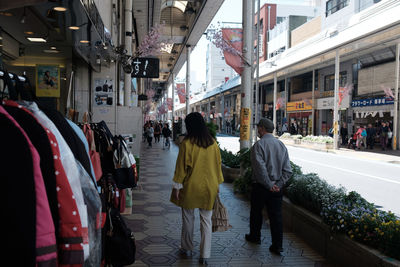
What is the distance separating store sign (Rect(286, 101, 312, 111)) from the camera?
35.8 meters

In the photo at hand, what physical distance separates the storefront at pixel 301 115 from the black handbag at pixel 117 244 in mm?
33982

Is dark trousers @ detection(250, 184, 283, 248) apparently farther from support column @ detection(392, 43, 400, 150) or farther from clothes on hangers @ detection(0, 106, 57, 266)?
support column @ detection(392, 43, 400, 150)

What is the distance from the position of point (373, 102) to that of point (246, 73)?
68.0 feet

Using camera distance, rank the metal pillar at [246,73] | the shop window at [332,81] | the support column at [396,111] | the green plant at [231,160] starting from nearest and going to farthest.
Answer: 1. the metal pillar at [246,73]
2. the green plant at [231,160]
3. the support column at [396,111]
4. the shop window at [332,81]

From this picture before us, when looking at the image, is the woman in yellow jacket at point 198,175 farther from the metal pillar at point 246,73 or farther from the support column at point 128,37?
the support column at point 128,37

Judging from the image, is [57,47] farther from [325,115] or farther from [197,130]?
[325,115]

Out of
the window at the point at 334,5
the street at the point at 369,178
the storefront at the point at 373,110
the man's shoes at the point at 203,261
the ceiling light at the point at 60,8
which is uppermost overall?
the window at the point at 334,5

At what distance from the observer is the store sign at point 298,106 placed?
3576 cm

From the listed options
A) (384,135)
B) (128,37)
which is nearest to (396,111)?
(384,135)

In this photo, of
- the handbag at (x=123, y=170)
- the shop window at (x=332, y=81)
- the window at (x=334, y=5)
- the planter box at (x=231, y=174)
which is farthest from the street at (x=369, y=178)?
the window at (x=334, y=5)

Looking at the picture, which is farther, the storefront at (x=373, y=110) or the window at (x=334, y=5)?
the window at (x=334, y=5)

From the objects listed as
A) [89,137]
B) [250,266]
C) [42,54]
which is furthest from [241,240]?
[42,54]

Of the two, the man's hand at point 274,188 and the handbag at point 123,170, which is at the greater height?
the handbag at point 123,170

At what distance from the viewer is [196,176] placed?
432 cm
